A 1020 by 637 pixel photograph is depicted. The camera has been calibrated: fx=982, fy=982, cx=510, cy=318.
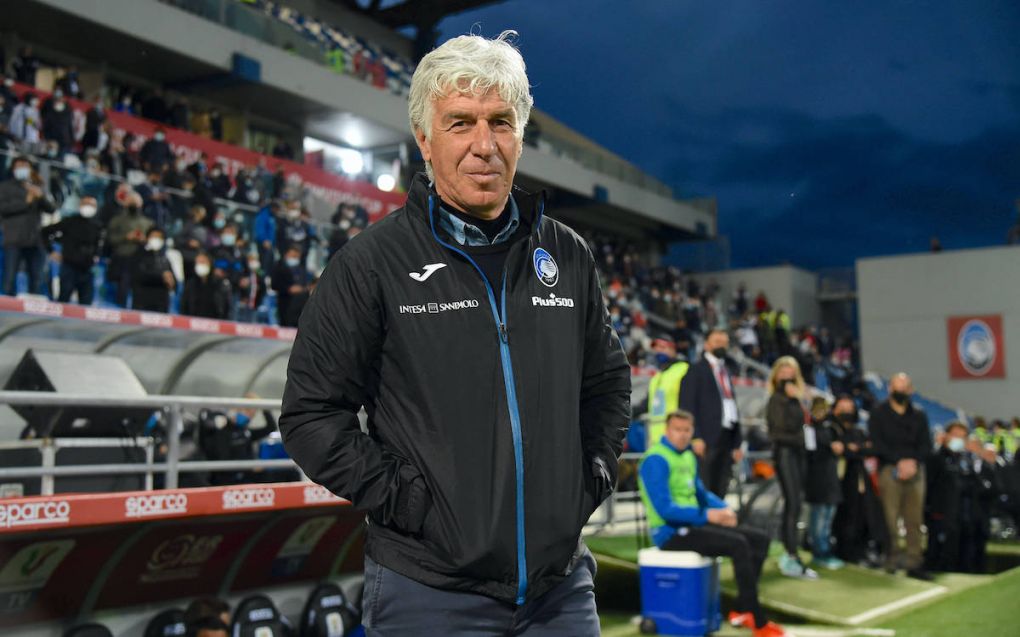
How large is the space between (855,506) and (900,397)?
49.0 inches

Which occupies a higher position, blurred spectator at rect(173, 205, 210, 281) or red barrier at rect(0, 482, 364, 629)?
blurred spectator at rect(173, 205, 210, 281)

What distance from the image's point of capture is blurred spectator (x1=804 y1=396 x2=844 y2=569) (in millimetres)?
9625

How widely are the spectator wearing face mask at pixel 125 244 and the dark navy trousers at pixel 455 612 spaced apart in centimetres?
888

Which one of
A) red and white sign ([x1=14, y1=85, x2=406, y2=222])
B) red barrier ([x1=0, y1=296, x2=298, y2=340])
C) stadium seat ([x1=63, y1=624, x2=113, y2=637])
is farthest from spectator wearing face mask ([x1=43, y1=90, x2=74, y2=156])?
stadium seat ([x1=63, y1=624, x2=113, y2=637])

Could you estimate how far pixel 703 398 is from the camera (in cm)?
812

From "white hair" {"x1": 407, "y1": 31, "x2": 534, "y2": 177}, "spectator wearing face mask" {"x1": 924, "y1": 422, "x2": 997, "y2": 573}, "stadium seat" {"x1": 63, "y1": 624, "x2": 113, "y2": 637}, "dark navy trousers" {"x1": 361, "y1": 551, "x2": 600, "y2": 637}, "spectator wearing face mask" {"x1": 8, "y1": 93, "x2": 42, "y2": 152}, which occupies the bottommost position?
"spectator wearing face mask" {"x1": 924, "y1": 422, "x2": 997, "y2": 573}

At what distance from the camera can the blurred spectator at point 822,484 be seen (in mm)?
9625

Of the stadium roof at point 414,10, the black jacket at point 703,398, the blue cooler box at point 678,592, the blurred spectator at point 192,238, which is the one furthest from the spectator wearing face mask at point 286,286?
the stadium roof at point 414,10

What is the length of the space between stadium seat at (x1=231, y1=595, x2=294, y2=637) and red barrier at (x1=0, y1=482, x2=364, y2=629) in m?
0.22

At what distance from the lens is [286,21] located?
24.4m

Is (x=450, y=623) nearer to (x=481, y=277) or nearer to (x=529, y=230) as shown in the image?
(x=481, y=277)

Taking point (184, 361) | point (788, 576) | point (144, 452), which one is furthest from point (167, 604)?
point (788, 576)

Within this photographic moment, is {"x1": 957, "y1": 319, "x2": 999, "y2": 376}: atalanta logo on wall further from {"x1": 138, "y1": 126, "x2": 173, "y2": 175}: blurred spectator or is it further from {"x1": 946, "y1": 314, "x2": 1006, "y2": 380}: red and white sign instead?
{"x1": 138, "y1": 126, "x2": 173, "y2": 175}: blurred spectator

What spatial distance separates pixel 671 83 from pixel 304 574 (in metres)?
102
